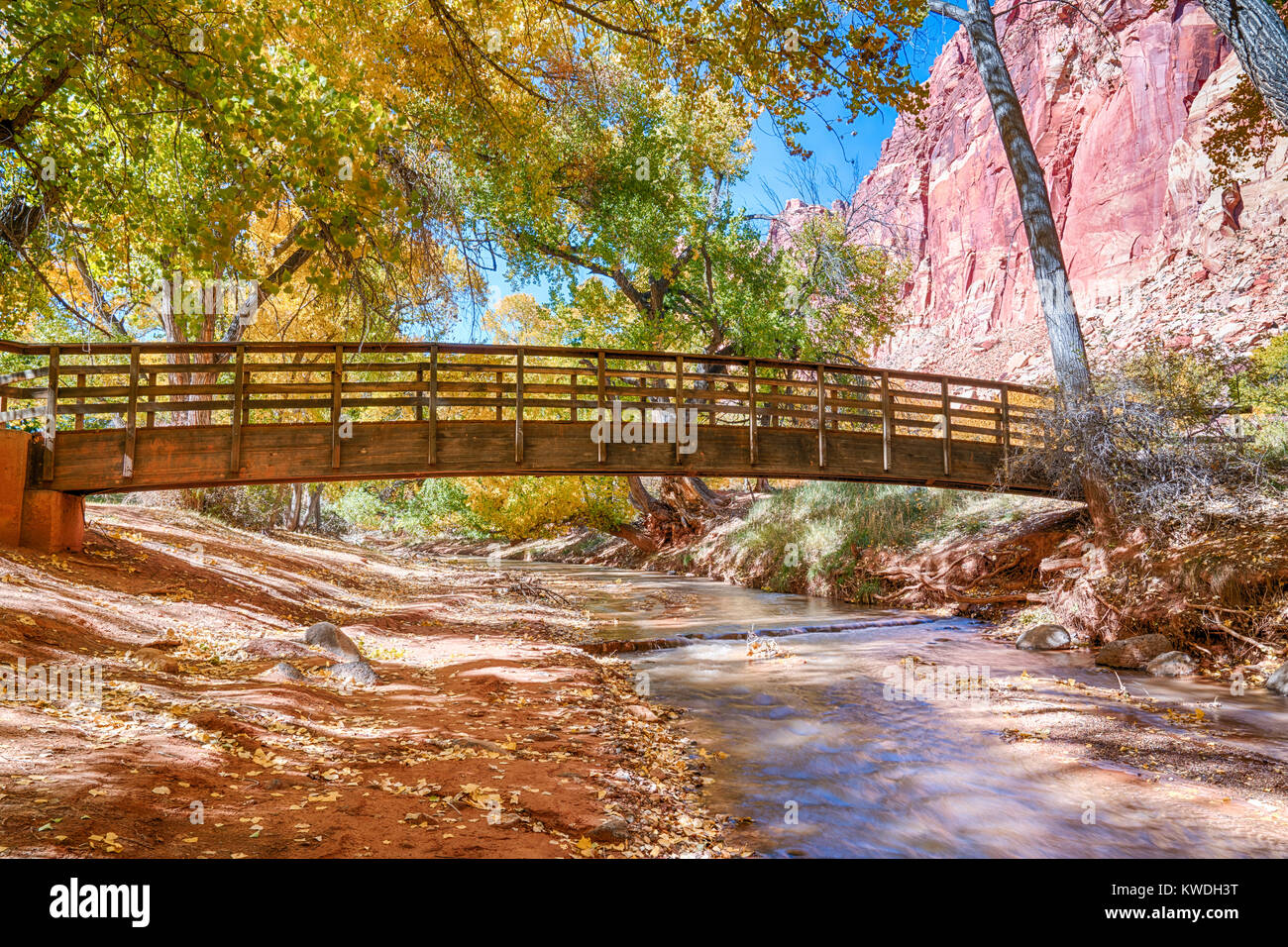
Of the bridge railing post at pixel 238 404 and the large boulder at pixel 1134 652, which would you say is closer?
the large boulder at pixel 1134 652

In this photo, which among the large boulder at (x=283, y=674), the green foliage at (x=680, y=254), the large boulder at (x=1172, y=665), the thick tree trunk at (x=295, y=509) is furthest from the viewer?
the thick tree trunk at (x=295, y=509)

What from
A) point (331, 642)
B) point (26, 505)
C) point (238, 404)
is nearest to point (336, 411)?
point (238, 404)

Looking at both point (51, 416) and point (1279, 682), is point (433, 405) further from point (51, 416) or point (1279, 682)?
point (1279, 682)

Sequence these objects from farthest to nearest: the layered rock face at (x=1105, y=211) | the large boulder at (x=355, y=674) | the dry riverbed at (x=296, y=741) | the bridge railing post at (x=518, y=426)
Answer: the layered rock face at (x=1105, y=211), the bridge railing post at (x=518, y=426), the large boulder at (x=355, y=674), the dry riverbed at (x=296, y=741)

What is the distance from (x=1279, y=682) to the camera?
6.84 m

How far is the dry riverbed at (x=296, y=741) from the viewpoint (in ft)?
9.39

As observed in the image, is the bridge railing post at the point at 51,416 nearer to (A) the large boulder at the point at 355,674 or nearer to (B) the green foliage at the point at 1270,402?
(A) the large boulder at the point at 355,674

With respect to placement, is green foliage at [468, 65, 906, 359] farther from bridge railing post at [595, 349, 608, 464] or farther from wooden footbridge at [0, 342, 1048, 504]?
bridge railing post at [595, 349, 608, 464]

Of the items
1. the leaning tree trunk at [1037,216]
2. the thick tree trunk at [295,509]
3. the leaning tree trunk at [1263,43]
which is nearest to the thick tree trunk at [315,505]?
the thick tree trunk at [295,509]

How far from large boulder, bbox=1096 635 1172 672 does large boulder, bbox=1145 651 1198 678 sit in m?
Answer: 0.13

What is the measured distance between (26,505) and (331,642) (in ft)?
16.4

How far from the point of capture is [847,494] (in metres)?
17.8

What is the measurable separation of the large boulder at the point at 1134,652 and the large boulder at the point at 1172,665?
0.42 ft

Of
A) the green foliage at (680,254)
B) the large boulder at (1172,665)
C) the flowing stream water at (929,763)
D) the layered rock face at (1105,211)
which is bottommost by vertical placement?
the flowing stream water at (929,763)
